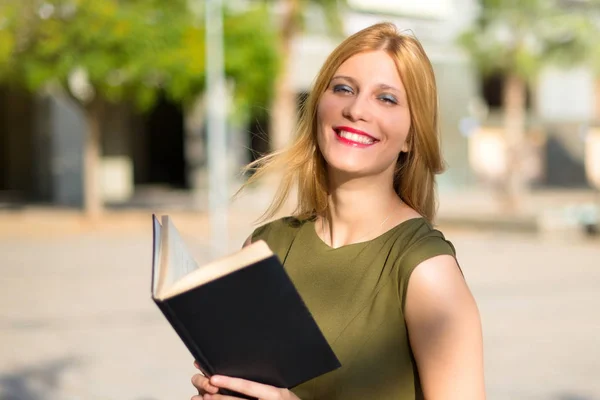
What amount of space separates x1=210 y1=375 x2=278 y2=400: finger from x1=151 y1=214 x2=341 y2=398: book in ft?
0.05

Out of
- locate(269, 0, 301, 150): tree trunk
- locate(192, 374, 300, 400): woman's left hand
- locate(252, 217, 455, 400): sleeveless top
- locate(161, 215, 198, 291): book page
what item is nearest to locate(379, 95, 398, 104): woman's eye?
locate(252, 217, 455, 400): sleeveless top

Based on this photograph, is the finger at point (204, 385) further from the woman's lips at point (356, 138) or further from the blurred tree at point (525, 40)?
the blurred tree at point (525, 40)

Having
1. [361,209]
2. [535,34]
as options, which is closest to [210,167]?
[535,34]

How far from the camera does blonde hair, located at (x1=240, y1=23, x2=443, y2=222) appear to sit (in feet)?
6.67

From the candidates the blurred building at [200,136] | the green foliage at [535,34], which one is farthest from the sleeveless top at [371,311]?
the blurred building at [200,136]

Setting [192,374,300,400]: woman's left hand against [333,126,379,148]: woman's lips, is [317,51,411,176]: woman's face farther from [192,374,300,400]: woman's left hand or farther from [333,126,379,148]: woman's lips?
[192,374,300,400]: woman's left hand

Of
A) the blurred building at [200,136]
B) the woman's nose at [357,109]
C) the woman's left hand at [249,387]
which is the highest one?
the woman's nose at [357,109]

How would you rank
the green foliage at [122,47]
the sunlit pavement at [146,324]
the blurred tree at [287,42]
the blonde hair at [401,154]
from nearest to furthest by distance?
the blonde hair at [401,154] → the sunlit pavement at [146,324] → the green foliage at [122,47] → the blurred tree at [287,42]

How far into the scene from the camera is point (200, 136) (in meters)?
32.0

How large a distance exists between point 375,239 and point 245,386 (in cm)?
44

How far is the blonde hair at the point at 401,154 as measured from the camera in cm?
203

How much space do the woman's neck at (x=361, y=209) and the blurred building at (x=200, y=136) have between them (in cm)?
2315

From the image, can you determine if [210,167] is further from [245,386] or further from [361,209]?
[245,386]

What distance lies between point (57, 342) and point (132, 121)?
29.5 meters
